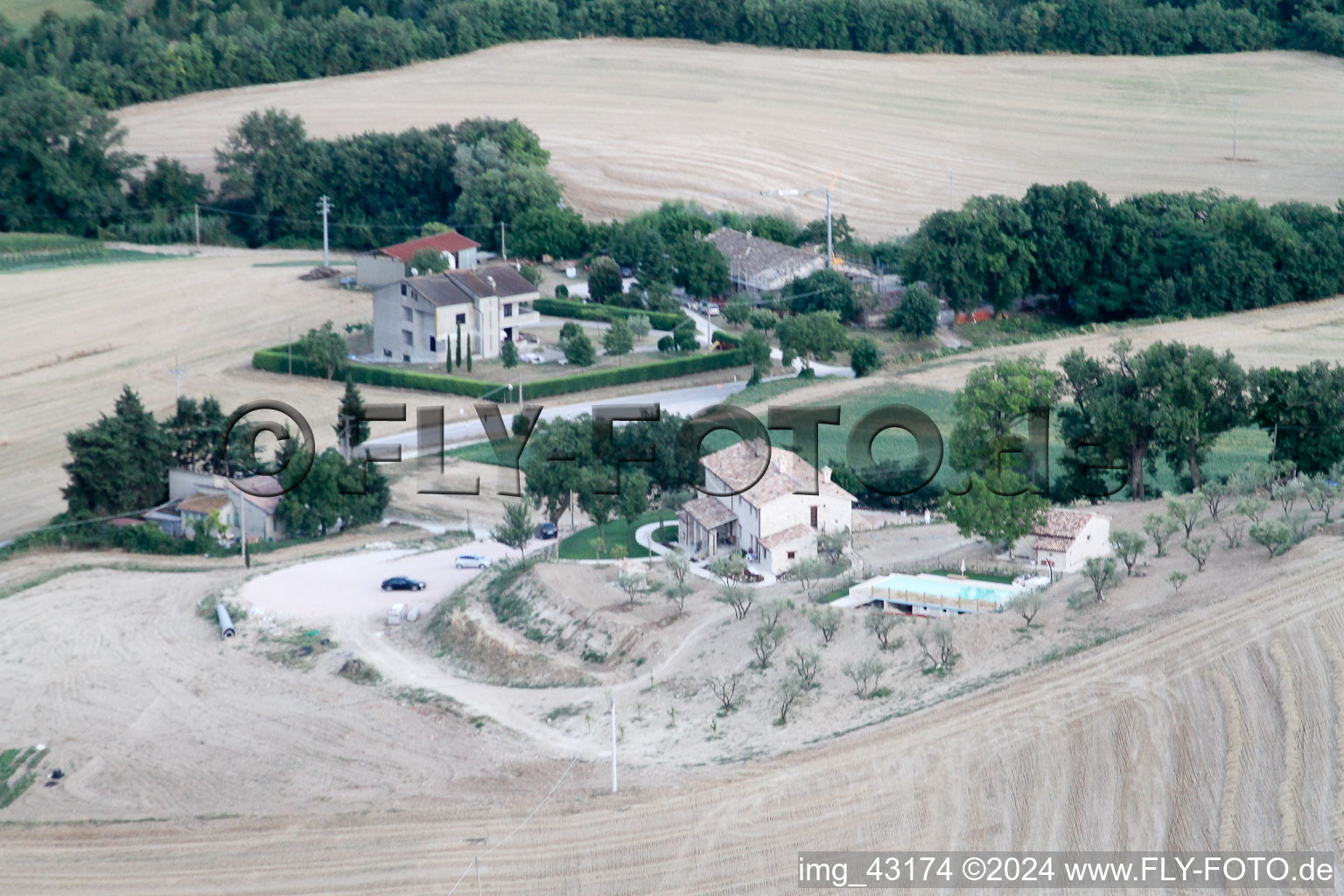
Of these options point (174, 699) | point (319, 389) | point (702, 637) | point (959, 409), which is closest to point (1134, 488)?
point (959, 409)

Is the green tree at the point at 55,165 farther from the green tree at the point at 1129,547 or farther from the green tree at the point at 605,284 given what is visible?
the green tree at the point at 1129,547

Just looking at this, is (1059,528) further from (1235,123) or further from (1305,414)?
(1235,123)

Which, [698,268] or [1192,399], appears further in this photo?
[698,268]

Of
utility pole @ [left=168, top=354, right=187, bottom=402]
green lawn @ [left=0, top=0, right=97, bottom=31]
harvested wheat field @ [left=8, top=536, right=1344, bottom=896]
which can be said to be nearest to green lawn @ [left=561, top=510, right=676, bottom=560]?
harvested wheat field @ [left=8, top=536, right=1344, bottom=896]

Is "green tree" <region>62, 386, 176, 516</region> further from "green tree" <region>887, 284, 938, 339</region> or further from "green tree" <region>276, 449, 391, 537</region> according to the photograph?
"green tree" <region>887, 284, 938, 339</region>

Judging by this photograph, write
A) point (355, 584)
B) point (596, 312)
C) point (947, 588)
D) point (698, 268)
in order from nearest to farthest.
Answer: point (947, 588) → point (355, 584) → point (596, 312) → point (698, 268)

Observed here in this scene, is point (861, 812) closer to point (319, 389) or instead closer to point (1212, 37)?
point (319, 389)

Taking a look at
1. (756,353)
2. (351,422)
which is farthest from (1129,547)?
(756,353)
